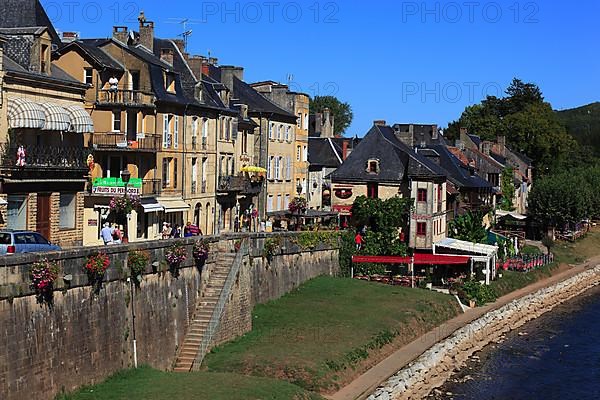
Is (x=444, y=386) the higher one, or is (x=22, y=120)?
(x=22, y=120)

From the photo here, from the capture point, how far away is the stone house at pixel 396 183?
6550 cm

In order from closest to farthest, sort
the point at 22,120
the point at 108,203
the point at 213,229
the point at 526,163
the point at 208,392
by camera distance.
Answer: the point at 208,392
the point at 22,120
the point at 108,203
the point at 213,229
the point at 526,163

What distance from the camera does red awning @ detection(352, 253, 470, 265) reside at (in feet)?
203

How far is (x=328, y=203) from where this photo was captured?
8681cm

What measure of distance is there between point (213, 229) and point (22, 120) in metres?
25.3

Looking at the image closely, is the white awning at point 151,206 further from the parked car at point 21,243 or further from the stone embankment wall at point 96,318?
the parked car at point 21,243

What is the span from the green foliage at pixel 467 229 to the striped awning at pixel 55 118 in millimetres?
38590

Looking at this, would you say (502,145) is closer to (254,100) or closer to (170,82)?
(254,100)

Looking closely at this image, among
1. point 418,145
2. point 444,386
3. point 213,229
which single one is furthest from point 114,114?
point 418,145

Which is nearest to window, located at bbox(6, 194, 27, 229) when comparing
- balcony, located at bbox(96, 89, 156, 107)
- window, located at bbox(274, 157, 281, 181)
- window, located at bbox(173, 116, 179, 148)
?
balcony, located at bbox(96, 89, 156, 107)

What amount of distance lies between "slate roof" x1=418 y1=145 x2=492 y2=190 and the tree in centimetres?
7184

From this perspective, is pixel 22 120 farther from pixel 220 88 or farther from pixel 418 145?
pixel 418 145

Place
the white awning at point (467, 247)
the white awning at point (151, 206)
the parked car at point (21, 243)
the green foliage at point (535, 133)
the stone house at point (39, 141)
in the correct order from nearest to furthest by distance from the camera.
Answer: the parked car at point (21, 243) → the stone house at point (39, 141) → the white awning at point (151, 206) → the white awning at point (467, 247) → the green foliage at point (535, 133)

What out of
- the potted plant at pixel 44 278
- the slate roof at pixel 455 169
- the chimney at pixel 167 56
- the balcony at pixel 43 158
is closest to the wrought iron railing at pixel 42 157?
the balcony at pixel 43 158
